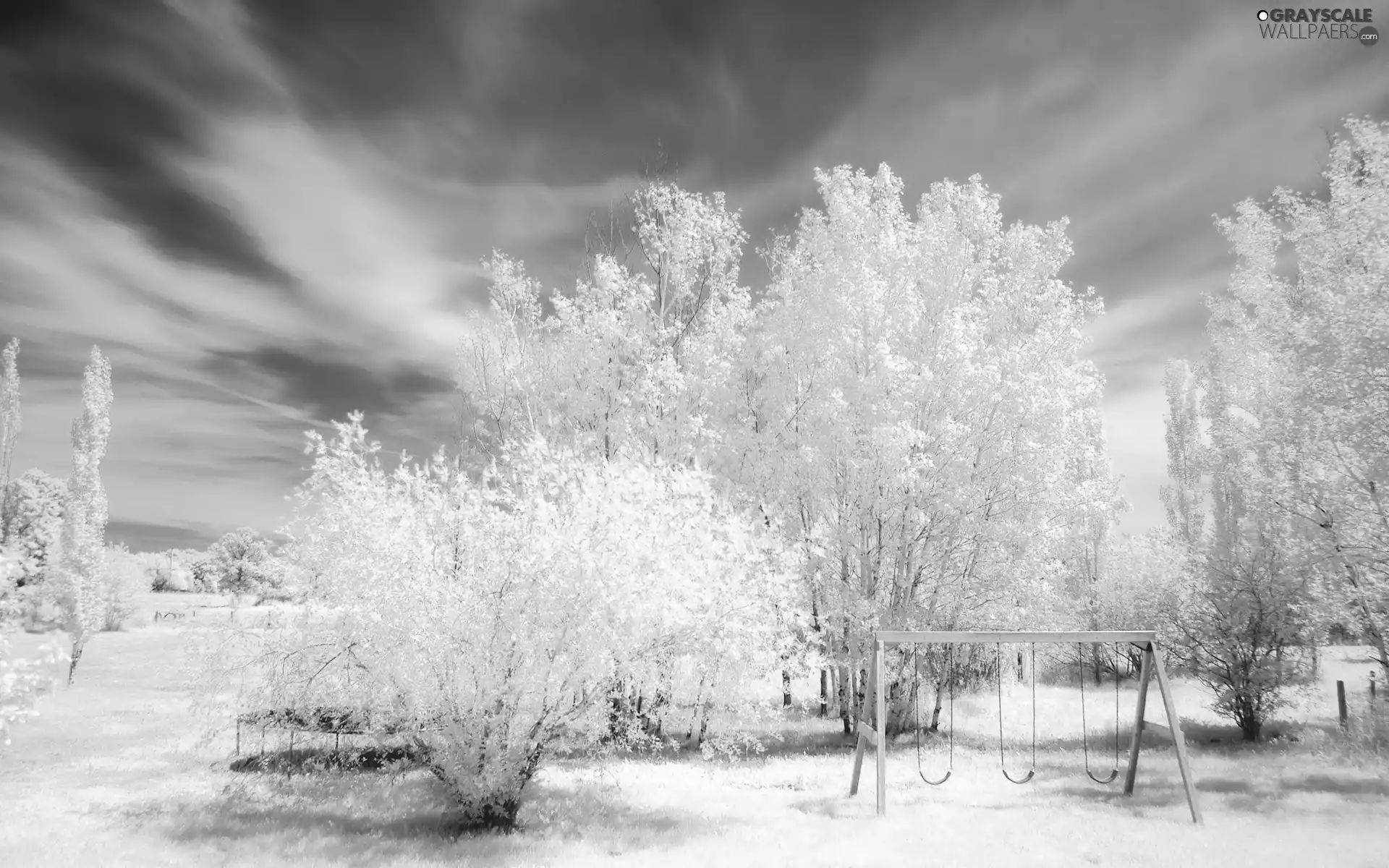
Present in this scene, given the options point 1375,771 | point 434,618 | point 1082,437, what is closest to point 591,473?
point 434,618

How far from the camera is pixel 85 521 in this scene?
24031mm

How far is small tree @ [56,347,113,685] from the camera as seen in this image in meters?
23.6

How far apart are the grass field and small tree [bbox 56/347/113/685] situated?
6077 mm

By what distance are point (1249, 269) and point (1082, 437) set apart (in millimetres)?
6465

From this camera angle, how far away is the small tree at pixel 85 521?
2362 cm

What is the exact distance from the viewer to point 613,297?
20328 mm

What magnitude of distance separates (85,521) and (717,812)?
76.8 feet

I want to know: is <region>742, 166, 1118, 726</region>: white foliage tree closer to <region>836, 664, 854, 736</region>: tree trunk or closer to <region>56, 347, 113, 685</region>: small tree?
<region>836, 664, 854, 736</region>: tree trunk

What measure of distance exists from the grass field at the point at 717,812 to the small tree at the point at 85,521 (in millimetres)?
6077

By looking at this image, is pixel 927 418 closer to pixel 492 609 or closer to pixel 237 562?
pixel 492 609

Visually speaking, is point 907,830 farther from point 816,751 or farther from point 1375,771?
point 1375,771

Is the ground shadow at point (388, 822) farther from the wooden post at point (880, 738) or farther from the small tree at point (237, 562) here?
the small tree at point (237, 562)

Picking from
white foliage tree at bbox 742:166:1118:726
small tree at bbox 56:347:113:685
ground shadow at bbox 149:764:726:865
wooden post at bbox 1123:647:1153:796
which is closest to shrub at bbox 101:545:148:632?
small tree at bbox 56:347:113:685

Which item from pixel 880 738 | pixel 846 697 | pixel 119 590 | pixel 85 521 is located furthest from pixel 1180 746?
pixel 119 590
